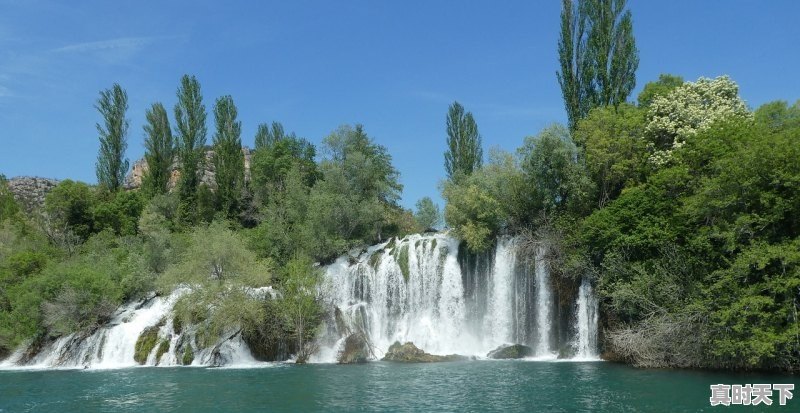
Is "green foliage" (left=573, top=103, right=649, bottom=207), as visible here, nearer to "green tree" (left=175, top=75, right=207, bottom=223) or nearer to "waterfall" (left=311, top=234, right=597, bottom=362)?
"waterfall" (left=311, top=234, right=597, bottom=362)

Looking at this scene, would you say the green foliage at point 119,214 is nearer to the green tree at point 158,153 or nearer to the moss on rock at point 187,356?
the green tree at point 158,153

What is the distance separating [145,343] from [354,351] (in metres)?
12.7

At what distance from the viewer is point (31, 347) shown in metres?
40.6

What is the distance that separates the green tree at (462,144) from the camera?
→ 5941cm

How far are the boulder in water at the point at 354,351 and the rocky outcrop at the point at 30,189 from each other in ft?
203

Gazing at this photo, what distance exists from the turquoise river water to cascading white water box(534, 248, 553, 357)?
404 cm

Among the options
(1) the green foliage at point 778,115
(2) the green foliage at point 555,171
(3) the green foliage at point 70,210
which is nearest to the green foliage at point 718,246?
(1) the green foliage at point 778,115

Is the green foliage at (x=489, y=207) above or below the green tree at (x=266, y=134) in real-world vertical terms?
below

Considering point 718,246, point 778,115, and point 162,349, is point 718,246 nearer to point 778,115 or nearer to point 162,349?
point 778,115

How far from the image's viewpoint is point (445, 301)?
132ft

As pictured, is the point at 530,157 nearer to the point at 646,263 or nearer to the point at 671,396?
the point at 646,263

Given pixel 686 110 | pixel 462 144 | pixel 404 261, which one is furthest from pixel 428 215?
pixel 686 110

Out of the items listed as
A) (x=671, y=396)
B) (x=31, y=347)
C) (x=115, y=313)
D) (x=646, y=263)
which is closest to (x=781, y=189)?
(x=646, y=263)

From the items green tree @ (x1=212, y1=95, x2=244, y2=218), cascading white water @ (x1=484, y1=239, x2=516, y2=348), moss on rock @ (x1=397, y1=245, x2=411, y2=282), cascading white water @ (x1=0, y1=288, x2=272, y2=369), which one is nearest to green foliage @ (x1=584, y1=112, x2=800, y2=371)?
cascading white water @ (x1=484, y1=239, x2=516, y2=348)
